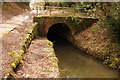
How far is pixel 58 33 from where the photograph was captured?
20.1m

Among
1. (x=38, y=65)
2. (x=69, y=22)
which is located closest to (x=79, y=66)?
(x=38, y=65)

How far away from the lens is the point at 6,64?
631 centimetres

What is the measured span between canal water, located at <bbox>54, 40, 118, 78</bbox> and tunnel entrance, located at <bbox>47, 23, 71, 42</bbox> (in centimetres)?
369

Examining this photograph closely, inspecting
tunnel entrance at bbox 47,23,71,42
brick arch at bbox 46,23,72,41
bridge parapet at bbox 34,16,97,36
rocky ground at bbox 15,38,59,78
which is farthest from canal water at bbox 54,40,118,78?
tunnel entrance at bbox 47,23,71,42

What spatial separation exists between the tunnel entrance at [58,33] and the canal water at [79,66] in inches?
145

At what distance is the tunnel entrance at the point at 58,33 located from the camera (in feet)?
58.4

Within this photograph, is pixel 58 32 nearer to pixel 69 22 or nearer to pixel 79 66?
pixel 69 22

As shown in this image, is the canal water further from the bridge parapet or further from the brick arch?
the brick arch

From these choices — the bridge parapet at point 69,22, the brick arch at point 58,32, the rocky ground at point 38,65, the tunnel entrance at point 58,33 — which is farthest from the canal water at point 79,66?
the tunnel entrance at point 58,33

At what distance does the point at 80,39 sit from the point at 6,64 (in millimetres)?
9097

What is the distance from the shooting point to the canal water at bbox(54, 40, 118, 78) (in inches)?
384

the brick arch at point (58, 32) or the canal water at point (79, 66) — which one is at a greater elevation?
the brick arch at point (58, 32)

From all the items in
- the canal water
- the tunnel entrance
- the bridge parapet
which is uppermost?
the bridge parapet

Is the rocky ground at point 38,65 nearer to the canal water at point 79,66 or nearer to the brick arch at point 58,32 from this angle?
the canal water at point 79,66
